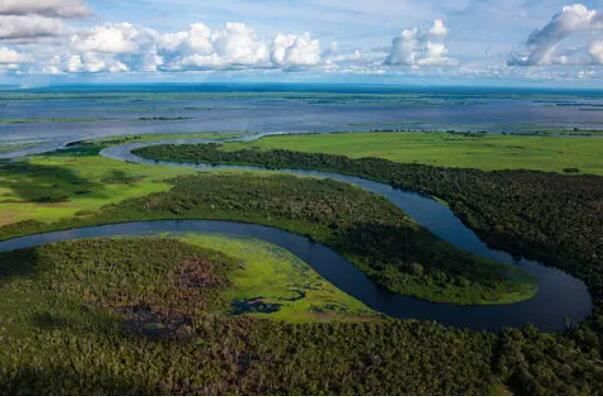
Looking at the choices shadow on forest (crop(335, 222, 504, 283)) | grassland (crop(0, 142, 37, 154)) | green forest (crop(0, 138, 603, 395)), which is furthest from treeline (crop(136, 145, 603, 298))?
grassland (crop(0, 142, 37, 154))

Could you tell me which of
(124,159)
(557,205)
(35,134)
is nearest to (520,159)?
(557,205)

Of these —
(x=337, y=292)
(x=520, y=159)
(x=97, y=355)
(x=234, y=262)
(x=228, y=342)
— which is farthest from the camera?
(x=520, y=159)

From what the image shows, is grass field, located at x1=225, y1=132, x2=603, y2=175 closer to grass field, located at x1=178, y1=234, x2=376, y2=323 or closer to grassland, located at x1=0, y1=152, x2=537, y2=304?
grassland, located at x1=0, y1=152, x2=537, y2=304

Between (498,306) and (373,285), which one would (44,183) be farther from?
(498,306)

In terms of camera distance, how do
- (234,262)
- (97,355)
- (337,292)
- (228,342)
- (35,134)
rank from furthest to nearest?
(35,134)
(234,262)
(337,292)
(228,342)
(97,355)

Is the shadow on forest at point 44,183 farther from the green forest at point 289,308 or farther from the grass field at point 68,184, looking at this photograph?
the green forest at point 289,308

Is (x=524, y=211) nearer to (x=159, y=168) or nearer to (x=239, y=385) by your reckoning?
(x=239, y=385)

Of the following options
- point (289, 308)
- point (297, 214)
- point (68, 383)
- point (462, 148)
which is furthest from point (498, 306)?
point (462, 148)
